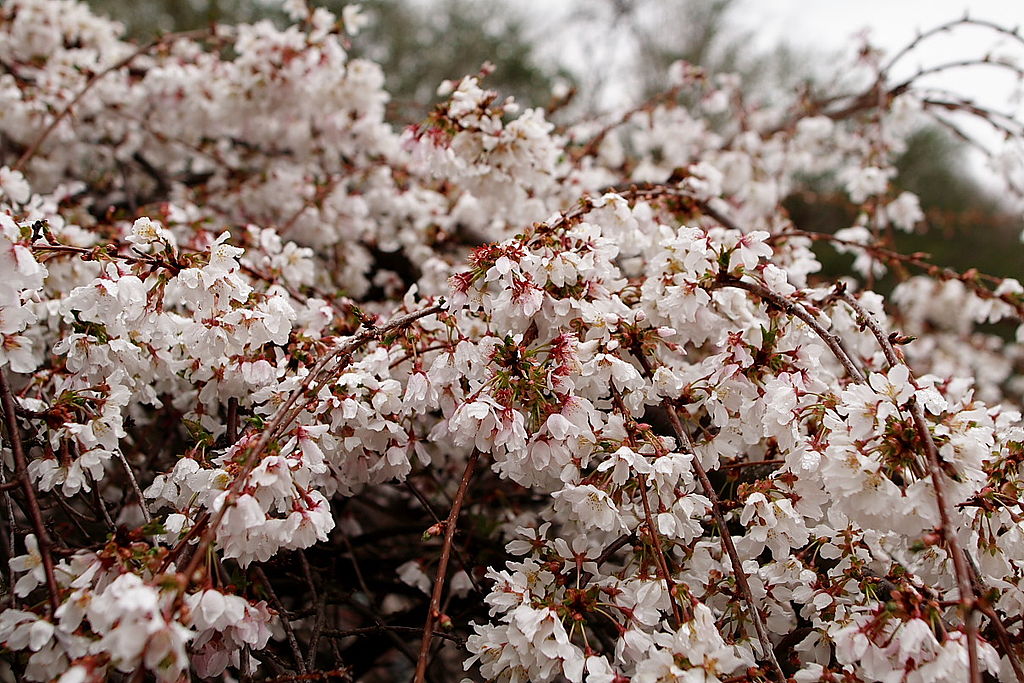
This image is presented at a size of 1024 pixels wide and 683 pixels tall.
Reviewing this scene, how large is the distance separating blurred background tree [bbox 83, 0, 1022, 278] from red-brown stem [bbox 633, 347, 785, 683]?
6864 mm

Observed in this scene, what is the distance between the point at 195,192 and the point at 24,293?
1583mm

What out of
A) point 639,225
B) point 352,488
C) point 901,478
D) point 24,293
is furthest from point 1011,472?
point 24,293

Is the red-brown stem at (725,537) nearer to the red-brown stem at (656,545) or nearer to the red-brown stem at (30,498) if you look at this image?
the red-brown stem at (656,545)

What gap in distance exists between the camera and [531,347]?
53.8 inches

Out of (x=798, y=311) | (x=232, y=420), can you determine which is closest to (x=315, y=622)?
(x=232, y=420)

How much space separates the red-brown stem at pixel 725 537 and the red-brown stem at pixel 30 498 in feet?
3.40

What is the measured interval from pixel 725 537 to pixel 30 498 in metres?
1.17

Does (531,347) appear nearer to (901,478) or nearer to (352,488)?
(352,488)

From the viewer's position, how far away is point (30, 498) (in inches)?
45.7

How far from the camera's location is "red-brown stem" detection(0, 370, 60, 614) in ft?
3.44

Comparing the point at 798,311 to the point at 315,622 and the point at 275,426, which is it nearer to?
the point at 275,426

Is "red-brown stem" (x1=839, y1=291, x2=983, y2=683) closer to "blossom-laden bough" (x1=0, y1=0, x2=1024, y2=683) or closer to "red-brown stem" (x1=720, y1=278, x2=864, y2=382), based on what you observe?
"blossom-laden bough" (x1=0, y1=0, x2=1024, y2=683)

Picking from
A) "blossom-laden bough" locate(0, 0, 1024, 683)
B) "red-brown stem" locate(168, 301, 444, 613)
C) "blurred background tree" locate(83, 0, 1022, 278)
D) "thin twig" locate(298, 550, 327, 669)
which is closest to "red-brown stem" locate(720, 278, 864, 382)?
"blossom-laden bough" locate(0, 0, 1024, 683)

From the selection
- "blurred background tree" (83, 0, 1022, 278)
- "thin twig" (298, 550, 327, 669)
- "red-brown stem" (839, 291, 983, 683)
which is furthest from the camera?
"blurred background tree" (83, 0, 1022, 278)
